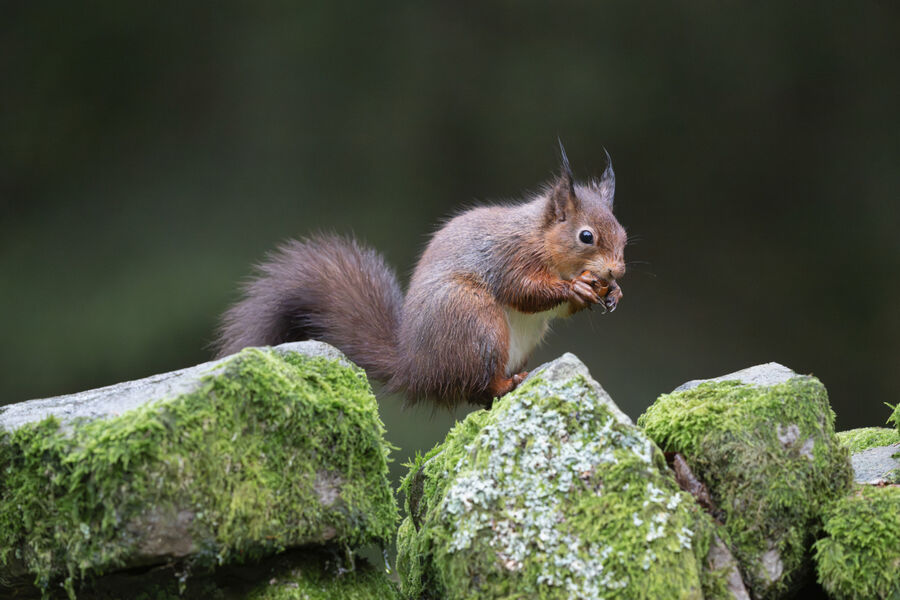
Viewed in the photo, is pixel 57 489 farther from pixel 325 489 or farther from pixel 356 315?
pixel 356 315

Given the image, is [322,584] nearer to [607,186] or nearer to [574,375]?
[574,375]

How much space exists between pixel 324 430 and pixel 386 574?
1.23 feet

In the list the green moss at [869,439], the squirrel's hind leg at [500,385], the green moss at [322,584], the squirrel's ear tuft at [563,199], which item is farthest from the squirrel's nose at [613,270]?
the green moss at [322,584]


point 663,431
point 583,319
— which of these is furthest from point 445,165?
point 663,431

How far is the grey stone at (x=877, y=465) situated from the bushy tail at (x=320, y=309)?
1.12 metres

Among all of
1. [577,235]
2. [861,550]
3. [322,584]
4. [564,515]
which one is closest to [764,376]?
[861,550]

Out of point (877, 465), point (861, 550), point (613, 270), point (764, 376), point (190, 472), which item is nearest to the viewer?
point (190, 472)

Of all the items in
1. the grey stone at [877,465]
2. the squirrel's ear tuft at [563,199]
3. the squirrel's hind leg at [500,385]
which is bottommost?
the grey stone at [877,465]

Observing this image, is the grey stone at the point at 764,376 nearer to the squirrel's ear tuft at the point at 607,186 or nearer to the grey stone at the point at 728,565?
the grey stone at the point at 728,565

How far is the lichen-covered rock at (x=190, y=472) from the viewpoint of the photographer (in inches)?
50.8

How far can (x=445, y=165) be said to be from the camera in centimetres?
432

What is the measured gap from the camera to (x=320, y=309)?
233cm

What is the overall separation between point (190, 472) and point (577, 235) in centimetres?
129

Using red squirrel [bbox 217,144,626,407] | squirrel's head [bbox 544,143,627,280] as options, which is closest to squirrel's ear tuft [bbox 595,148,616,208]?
red squirrel [bbox 217,144,626,407]
